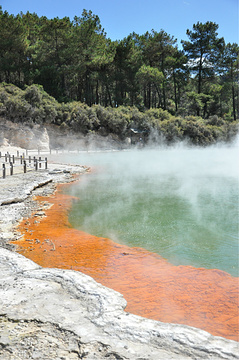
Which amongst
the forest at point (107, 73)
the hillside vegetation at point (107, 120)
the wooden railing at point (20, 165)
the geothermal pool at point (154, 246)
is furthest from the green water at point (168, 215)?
the forest at point (107, 73)

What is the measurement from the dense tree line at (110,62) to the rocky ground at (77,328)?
4367 centimetres

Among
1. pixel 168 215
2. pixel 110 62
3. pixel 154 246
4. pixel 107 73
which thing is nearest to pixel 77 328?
pixel 154 246

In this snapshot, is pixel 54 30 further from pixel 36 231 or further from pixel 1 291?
pixel 1 291

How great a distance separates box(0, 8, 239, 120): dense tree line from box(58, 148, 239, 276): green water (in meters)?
32.0

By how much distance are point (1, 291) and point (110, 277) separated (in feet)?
Answer: 7.90

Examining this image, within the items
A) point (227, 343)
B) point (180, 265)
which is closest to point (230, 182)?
point (180, 265)

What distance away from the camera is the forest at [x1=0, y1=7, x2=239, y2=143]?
136 feet

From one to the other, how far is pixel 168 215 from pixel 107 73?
4491cm

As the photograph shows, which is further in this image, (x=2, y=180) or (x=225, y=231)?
(x=2, y=180)

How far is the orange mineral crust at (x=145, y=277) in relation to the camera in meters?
5.00

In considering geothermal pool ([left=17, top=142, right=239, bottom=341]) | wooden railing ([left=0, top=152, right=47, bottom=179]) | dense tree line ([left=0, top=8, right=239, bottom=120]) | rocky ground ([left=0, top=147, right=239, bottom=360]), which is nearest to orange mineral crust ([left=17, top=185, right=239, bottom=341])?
geothermal pool ([left=17, top=142, right=239, bottom=341])

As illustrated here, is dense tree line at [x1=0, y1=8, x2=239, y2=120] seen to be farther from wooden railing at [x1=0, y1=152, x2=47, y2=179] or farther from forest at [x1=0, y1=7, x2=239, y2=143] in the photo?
wooden railing at [x1=0, y1=152, x2=47, y2=179]

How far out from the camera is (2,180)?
1616cm

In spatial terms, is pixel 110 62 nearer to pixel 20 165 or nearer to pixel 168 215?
pixel 20 165
